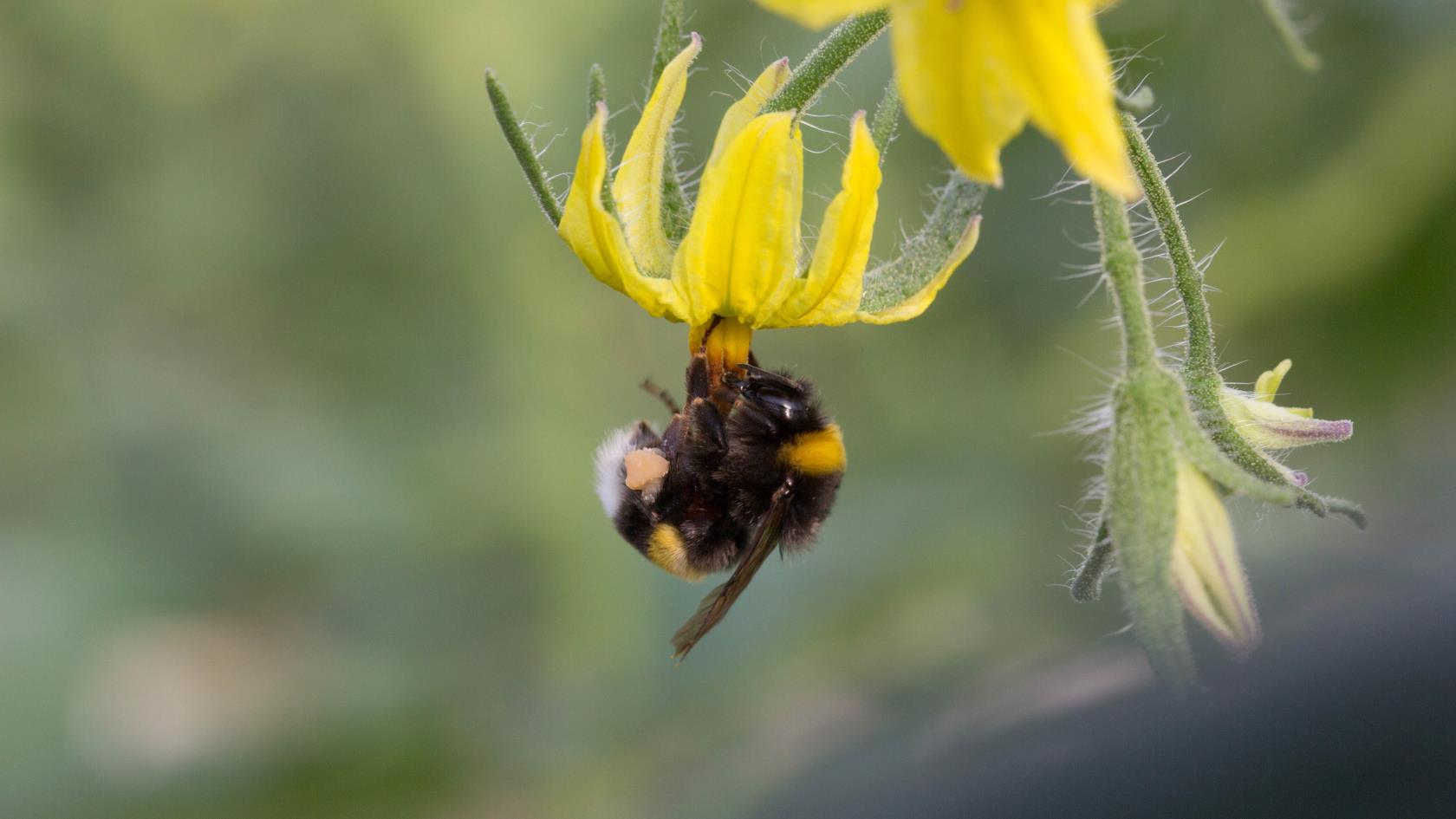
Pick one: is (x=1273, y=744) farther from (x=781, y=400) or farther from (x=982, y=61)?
(x=781, y=400)

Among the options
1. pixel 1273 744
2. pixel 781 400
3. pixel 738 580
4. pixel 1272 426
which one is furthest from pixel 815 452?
pixel 1273 744

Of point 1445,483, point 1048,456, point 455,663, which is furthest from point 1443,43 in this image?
point 455,663

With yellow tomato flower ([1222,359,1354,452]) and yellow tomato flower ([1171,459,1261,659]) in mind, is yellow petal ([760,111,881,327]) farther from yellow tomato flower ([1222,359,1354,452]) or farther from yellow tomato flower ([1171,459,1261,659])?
yellow tomato flower ([1222,359,1354,452])

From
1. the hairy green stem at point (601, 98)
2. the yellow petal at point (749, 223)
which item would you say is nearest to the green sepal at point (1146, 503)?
the yellow petal at point (749, 223)

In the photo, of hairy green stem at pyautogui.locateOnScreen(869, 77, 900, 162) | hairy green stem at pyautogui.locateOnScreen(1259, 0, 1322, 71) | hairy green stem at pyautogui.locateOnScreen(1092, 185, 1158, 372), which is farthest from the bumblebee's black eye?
hairy green stem at pyautogui.locateOnScreen(1259, 0, 1322, 71)

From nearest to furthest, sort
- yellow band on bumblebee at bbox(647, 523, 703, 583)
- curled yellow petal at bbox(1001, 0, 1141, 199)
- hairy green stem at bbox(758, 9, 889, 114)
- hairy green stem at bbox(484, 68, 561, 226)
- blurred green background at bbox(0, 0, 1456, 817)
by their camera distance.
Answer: curled yellow petal at bbox(1001, 0, 1141, 199)
hairy green stem at bbox(484, 68, 561, 226)
hairy green stem at bbox(758, 9, 889, 114)
yellow band on bumblebee at bbox(647, 523, 703, 583)
blurred green background at bbox(0, 0, 1456, 817)

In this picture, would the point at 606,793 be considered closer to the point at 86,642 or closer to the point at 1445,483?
the point at 86,642

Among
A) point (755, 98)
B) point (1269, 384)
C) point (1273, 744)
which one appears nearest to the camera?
point (1273, 744)

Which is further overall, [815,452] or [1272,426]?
[815,452]
